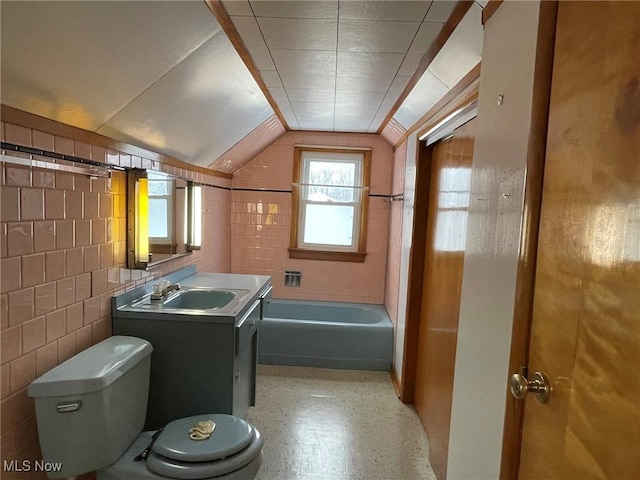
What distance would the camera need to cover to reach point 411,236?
2.92m

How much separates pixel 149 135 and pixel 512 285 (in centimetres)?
196

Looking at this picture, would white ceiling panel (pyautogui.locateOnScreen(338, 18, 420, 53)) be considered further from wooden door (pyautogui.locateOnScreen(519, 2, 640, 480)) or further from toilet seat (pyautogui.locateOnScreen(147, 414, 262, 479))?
toilet seat (pyautogui.locateOnScreen(147, 414, 262, 479))

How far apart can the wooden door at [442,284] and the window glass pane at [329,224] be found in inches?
63.5

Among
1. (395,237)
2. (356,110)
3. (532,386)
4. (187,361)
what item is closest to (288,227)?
(395,237)

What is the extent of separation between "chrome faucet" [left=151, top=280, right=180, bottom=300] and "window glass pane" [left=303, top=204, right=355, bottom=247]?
6.85 feet

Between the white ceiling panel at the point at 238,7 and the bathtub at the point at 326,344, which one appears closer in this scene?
the white ceiling panel at the point at 238,7

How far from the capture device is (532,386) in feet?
3.37

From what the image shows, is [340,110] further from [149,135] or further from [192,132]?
[149,135]

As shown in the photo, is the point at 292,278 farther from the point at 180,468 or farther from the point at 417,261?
the point at 180,468

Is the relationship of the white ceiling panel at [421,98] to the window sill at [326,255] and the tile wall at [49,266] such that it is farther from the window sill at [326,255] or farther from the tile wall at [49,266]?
the tile wall at [49,266]

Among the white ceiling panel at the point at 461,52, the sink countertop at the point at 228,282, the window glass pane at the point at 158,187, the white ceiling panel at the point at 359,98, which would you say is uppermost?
the white ceiling panel at the point at 359,98

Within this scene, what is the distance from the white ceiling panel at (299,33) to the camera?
1.75 m

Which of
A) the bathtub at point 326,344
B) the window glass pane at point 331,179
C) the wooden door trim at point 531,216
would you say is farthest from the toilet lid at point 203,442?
the window glass pane at point 331,179

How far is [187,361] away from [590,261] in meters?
1.86
